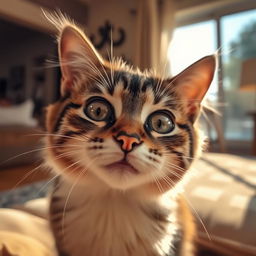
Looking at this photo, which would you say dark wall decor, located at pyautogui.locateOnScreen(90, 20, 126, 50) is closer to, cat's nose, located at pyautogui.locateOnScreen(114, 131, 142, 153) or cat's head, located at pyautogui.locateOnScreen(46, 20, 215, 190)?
cat's head, located at pyautogui.locateOnScreen(46, 20, 215, 190)

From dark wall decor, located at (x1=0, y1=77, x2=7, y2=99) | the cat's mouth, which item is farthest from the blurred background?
dark wall decor, located at (x1=0, y1=77, x2=7, y2=99)

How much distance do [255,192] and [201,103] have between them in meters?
0.43

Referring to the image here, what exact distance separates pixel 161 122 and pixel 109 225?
0.25 m

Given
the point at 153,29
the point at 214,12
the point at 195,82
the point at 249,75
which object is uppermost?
the point at 214,12

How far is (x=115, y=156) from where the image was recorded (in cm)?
51

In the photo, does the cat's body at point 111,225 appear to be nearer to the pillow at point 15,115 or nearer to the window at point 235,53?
the pillow at point 15,115

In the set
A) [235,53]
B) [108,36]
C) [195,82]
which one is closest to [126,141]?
[195,82]

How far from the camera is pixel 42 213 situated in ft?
2.91

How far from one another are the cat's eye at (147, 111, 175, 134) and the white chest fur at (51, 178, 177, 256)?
162mm

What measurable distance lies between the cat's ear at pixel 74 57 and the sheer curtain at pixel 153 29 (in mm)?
2788

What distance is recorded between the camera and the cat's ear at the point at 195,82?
2.22 feet

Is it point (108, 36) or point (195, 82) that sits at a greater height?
point (108, 36)

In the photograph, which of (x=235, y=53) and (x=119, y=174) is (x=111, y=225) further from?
(x=235, y=53)

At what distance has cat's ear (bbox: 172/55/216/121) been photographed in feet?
2.22
